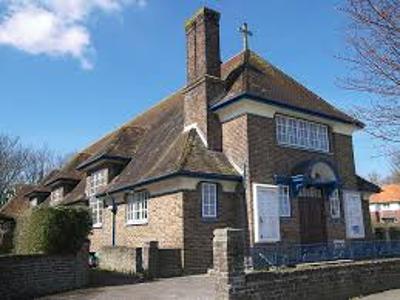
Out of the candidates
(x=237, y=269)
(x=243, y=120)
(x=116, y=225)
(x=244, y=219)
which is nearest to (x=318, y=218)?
(x=244, y=219)

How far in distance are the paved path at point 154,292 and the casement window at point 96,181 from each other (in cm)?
996

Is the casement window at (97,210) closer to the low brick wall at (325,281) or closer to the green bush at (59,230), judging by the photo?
the green bush at (59,230)

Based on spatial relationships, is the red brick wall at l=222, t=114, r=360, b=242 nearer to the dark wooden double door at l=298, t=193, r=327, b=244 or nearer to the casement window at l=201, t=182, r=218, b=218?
the dark wooden double door at l=298, t=193, r=327, b=244

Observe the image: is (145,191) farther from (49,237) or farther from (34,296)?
(34,296)

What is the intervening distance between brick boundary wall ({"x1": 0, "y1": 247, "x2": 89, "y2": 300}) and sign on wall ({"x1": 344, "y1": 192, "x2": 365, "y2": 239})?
12.3 meters

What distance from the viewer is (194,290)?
47.5ft

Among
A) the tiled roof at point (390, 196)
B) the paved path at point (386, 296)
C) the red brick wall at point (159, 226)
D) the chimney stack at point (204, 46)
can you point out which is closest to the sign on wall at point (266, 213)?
the red brick wall at point (159, 226)

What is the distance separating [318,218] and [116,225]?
9209mm

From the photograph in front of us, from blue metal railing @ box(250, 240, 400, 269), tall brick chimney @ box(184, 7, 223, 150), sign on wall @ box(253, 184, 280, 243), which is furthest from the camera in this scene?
tall brick chimney @ box(184, 7, 223, 150)

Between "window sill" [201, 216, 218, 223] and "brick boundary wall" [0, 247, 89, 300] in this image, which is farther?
"window sill" [201, 216, 218, 223]

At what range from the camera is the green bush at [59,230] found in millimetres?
15992

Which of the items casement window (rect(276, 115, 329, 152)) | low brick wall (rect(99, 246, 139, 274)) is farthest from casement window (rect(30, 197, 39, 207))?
casement window (rect(276, 115, 329, 152))

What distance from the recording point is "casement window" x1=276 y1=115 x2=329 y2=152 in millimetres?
21469

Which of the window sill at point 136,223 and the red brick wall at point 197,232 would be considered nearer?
the red brick wall at point 197,232
